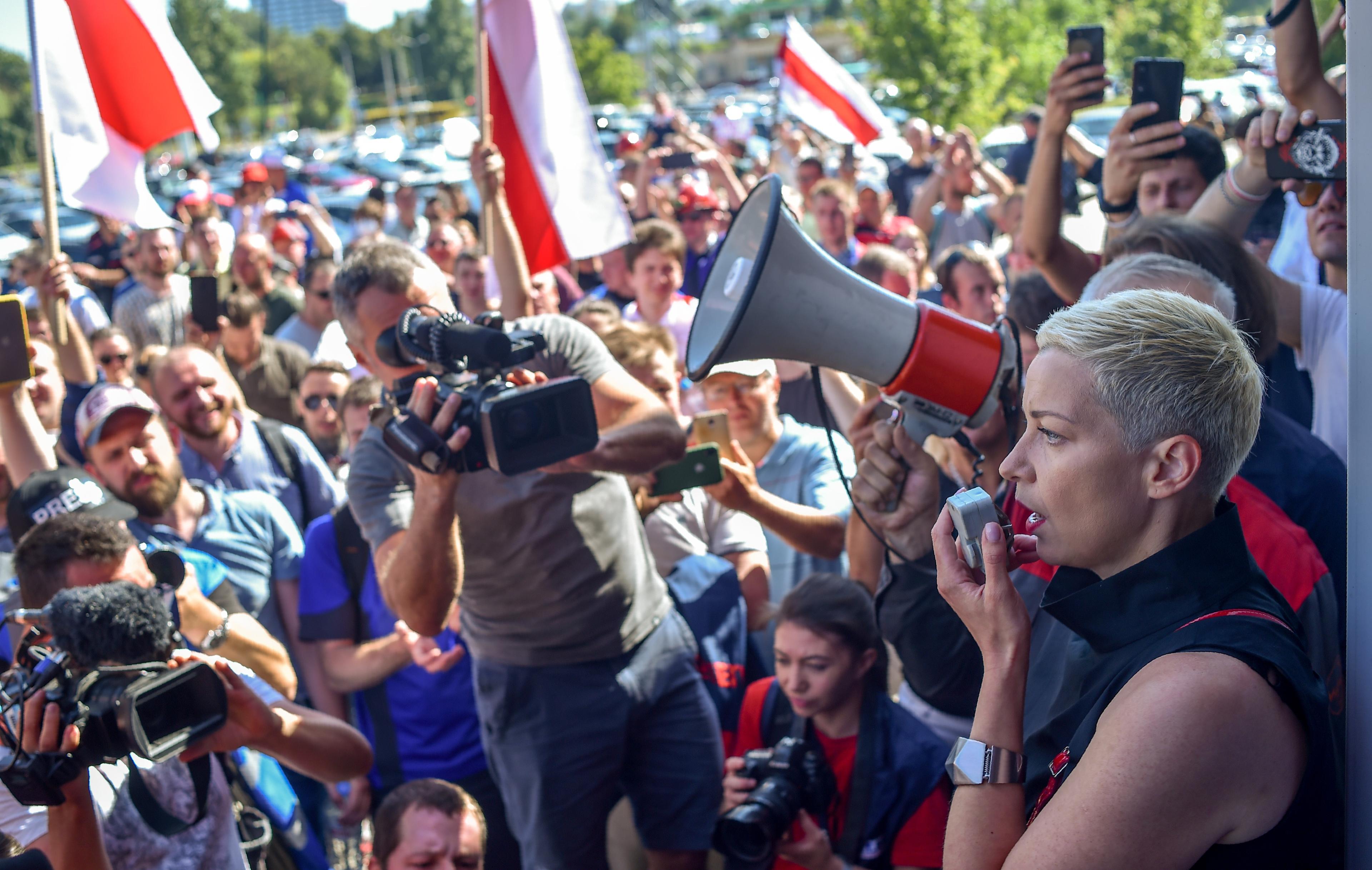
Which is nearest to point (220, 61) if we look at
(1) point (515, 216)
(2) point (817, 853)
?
(1) point (515, 216)

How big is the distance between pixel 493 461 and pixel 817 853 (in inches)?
45.2

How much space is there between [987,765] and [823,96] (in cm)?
770

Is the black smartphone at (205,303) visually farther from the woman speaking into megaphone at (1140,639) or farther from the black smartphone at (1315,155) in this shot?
the woman speaking into megaphone at (1140,639)

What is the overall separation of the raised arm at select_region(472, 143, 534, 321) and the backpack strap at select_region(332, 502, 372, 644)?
992 mm

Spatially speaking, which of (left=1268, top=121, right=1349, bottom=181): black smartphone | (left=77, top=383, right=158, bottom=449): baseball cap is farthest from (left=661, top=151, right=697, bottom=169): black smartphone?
(left=1268, top=121, right=1349, bottom=181): black smartphone

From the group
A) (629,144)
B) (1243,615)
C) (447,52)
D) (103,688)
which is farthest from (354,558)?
(447,52)

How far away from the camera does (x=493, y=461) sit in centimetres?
247

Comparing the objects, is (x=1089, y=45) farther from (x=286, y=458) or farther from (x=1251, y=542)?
(x=286, y=458)

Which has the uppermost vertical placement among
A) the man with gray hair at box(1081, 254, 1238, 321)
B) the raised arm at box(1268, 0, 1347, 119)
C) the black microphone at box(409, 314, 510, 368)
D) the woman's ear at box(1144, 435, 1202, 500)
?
the raised arm at box(1268, 0, 1347, 119)

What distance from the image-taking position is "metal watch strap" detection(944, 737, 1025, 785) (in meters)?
1.46

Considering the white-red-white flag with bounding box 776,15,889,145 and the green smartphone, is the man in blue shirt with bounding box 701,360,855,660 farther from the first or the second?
the white-red-white flag with bounding box 776,15,889,145


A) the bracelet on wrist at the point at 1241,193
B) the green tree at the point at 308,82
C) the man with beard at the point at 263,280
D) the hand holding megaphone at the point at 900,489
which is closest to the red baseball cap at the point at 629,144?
the man with beard at the point at 263,280

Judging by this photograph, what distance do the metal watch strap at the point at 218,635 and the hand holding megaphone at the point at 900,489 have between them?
1.56 metres

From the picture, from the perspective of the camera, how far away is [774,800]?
8.48 feet
